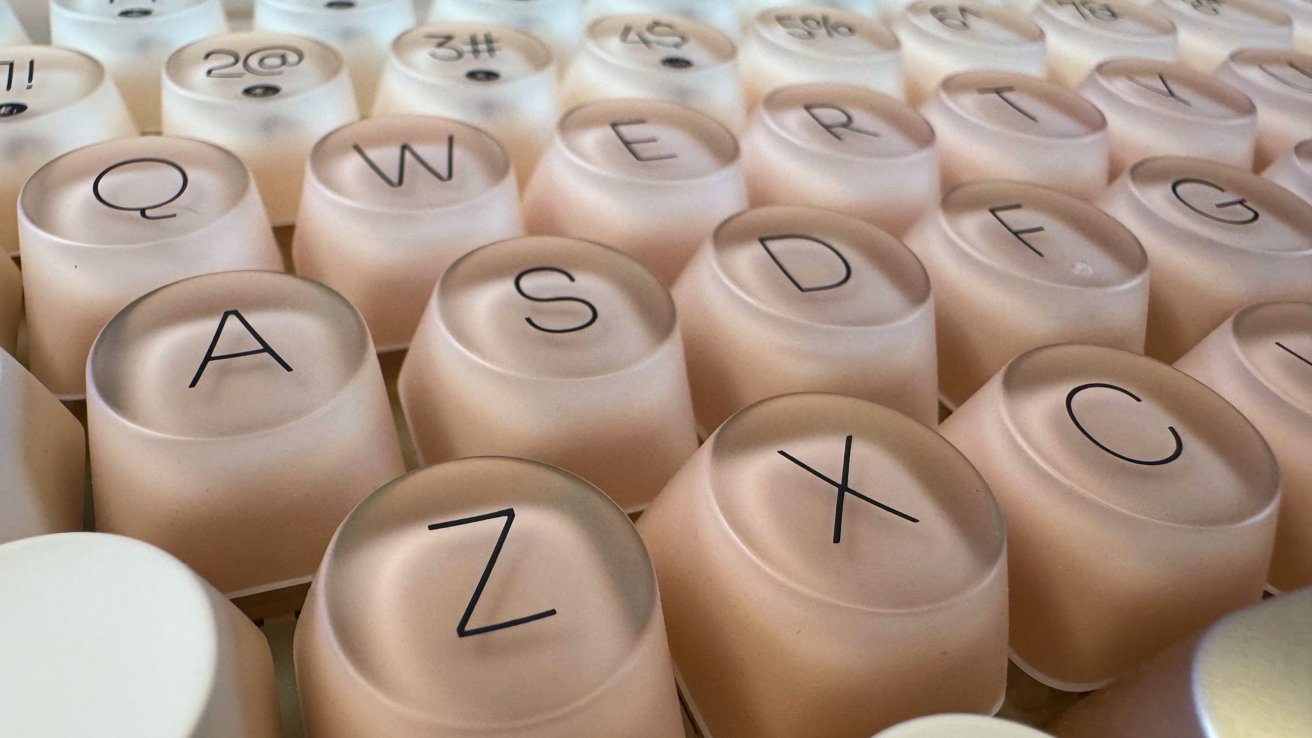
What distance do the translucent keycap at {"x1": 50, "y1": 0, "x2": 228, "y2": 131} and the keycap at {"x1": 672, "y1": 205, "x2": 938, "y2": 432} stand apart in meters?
0.33

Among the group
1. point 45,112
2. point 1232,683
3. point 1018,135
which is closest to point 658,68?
point 1018,135

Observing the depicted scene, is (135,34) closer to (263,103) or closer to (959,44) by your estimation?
(263,103)

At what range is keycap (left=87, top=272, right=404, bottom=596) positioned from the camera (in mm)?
320

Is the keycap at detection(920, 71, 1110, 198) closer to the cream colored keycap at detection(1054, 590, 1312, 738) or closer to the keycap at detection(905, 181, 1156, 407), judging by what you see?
the keycap at detection(905, 181, 1156, 407)

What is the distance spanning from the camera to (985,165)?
55 centimetres

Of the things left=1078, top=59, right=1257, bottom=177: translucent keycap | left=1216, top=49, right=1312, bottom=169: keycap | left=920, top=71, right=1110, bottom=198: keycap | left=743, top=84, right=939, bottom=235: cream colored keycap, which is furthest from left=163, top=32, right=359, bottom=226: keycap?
left=1216, top=49, right=1312, bottom=169: keycap

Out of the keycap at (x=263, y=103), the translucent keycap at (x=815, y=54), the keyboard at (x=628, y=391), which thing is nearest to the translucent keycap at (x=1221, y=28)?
the keyboard at (x=628, y=391)

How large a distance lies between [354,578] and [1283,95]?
648 mm

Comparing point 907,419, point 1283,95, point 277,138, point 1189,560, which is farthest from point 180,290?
point 1283,95

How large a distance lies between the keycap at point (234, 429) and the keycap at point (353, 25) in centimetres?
26

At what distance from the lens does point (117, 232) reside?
0.40 metres

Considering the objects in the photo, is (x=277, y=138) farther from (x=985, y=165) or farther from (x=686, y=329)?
(x=985, y=165)

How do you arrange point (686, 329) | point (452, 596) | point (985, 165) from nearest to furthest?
1. point (452, 596)
2. point (686, 329)
3. point (985, 165)

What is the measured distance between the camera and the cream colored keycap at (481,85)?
52 centimetres
